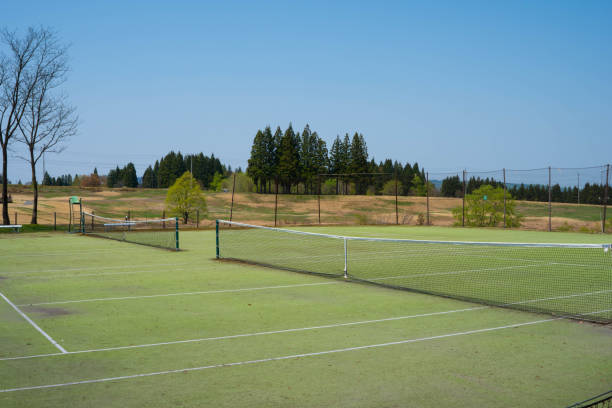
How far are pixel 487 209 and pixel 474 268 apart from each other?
105 ft

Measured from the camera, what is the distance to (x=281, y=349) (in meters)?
6.71

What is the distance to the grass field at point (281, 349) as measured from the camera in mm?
5105

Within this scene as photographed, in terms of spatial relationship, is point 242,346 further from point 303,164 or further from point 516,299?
point 303,164

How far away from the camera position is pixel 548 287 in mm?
11445

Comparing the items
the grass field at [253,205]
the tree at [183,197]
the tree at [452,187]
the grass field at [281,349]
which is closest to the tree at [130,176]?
the grass field at [253,205]

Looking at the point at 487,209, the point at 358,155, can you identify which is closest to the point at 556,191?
the point at 487,209

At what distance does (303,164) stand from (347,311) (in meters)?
101

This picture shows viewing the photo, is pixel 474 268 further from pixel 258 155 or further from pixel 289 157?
pixel 258 155

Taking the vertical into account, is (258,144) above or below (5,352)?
above

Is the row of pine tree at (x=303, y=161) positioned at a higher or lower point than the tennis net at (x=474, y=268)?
higher

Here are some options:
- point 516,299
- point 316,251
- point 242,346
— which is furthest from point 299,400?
point 316,251

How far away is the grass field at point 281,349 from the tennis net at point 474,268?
1.07m

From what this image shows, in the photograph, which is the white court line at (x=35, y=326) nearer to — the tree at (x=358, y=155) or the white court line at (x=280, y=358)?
the white court line at (x=280, y=358)

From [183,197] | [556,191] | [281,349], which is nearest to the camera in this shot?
[281,349]
